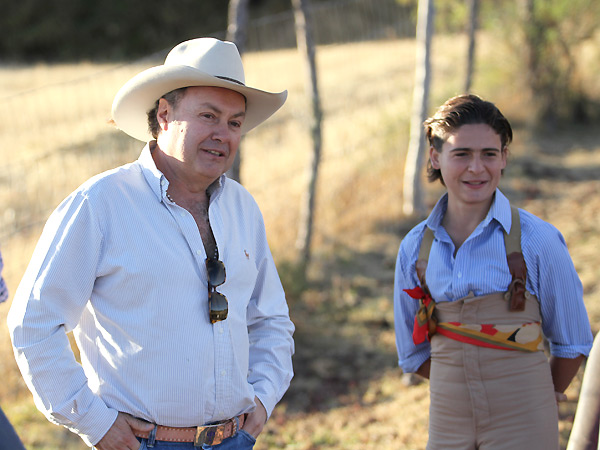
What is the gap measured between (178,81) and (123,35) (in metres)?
38.8

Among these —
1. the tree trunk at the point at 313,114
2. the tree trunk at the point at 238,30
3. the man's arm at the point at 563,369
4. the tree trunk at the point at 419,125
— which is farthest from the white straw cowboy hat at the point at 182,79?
the tree trunk at the point at 419,125

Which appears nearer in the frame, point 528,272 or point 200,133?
point 200,133

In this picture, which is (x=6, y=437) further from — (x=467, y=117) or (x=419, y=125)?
(x=419, y=125)

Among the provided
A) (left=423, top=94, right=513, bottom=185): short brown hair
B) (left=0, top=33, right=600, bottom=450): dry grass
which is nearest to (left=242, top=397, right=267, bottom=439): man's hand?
(left=423, top=94, right=513, bottom=185): short brown hair

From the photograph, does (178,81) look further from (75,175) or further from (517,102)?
(517,102)

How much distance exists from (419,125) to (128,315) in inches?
281

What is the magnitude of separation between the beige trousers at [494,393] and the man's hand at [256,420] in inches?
26.6

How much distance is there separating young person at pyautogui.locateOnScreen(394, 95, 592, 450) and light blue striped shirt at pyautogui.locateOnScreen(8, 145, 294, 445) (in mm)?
755

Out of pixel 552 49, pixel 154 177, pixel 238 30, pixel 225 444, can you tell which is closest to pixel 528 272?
pixel 225 444

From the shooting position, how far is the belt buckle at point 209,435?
87.3 inches

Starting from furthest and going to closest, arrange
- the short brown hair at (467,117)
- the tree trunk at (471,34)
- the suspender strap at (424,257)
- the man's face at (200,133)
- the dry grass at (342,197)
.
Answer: the tree trunk at (471,34) → the dry grass at (342,197) → the suspender strap at (424,257) → the short brown hair at (467,117) → the man's face at (200,133)

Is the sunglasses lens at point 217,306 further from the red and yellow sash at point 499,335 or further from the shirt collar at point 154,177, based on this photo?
the red and yellow sash at point 499,335

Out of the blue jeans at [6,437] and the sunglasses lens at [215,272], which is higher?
the sunglasses lens at [215,272]

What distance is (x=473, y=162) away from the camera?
259 centimetres
